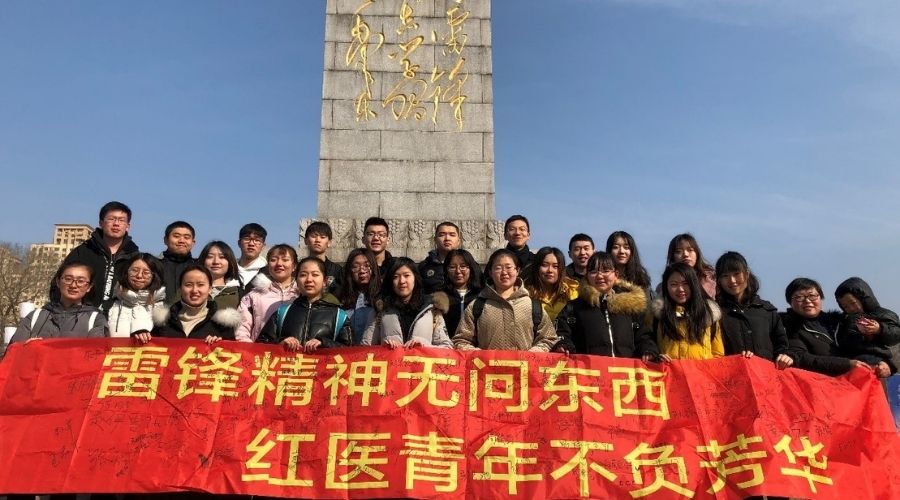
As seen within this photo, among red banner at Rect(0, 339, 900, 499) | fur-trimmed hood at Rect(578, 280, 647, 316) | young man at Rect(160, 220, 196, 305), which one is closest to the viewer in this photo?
red banner at Rect(0, 339, 900, 499)

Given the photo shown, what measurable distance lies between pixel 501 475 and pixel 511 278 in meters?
1.49

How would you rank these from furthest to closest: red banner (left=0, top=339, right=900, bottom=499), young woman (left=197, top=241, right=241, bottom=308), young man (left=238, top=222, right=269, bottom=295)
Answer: young man (left=238, top=222, right=269, bottom=295), young woman (left=197, top=241, right=241, bottom=308), red banner (left=0, top=339, right=900, bottom=499)

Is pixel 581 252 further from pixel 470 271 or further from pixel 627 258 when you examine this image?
pixel 470 271

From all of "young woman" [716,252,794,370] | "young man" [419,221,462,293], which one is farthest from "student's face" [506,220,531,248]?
"young woman" [716,252,794,370]

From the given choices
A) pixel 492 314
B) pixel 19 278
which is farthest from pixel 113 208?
pixel 19 278

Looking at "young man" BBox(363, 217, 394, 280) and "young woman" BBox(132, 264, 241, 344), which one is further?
"young man" BBox(363, 217, 394, 280)

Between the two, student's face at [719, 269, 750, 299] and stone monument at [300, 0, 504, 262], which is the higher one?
stone monument at [300, 0, 504, 262]

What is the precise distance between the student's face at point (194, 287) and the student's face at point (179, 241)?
1.31 metres

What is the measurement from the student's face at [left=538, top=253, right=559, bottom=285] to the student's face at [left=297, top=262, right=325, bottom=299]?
6.12 ft

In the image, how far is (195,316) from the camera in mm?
5488

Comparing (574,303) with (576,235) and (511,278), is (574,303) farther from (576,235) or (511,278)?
(576,235)

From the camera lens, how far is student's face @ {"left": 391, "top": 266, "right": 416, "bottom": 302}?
5473mm

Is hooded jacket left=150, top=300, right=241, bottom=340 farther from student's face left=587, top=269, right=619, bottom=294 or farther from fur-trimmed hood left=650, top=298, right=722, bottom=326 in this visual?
fur-trimmed hood left=650, top=298, right=722, bottom=326

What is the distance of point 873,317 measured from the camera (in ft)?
18.9
